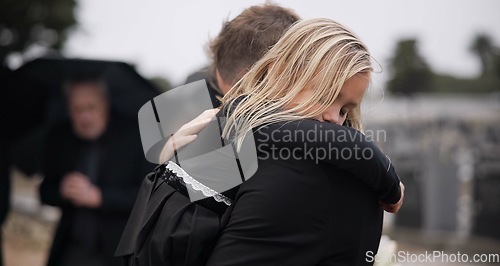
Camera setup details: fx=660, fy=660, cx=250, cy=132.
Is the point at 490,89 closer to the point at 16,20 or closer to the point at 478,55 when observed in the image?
the point at 478,55

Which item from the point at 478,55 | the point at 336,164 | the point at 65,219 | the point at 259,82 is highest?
the point at 259,82

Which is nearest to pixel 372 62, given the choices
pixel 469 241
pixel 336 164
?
pixel 336 164

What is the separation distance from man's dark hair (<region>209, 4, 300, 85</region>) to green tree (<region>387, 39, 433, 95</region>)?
148 ft

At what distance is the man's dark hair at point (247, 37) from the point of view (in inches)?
86.4

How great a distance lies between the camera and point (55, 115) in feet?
13.9

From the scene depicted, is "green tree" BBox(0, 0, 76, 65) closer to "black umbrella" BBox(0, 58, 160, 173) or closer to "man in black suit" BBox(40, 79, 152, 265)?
"black umbrella" BBox(0, 58, 160, 173)

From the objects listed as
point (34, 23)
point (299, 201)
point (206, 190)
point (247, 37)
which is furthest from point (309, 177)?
point (34, 23)

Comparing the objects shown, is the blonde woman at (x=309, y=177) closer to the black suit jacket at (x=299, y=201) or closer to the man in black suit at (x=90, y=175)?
the black suit jacket at (x=299, y=201)

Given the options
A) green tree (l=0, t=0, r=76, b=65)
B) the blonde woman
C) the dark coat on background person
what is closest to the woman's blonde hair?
the blonde woman

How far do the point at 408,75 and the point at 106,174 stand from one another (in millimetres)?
49323

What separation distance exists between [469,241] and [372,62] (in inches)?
299

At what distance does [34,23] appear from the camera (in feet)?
53.4

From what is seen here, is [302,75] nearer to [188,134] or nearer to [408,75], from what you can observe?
[188,134]

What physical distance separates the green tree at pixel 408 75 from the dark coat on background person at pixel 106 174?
4372 centimetres
